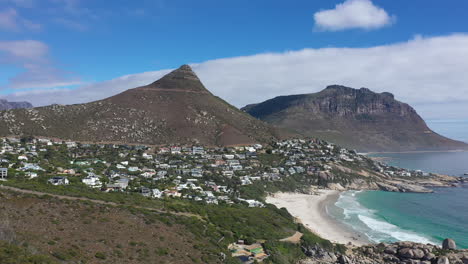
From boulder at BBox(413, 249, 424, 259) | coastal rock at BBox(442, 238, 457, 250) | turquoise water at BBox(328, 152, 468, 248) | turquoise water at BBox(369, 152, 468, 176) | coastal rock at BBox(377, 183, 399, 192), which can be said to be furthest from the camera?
turquoise water at BBox(369, 152, 468, 176)

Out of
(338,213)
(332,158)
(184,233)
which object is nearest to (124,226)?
(184,233)

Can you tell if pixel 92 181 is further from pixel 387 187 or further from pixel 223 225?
pixel 387 187

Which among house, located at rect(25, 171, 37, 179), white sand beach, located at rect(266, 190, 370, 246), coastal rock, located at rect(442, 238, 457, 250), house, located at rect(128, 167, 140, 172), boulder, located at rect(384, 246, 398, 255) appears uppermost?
house, located at rect(25, 171, 37, 179)

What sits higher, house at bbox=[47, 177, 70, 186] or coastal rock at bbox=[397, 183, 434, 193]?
house at bbox=[47, 177, 70, 186]

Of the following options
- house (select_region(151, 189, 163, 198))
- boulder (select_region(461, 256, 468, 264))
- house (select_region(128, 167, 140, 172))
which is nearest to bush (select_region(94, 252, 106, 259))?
house (select_region(151, 189, 163, 198))

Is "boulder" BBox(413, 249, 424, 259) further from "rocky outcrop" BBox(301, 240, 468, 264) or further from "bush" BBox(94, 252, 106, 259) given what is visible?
"bush" BBox(94, 252, 106, 259)

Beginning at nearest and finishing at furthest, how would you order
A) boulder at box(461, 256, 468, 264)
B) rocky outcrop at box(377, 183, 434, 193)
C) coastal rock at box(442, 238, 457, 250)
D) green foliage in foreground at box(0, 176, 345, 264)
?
1. green foliage in foreground at box(0, 176, 345, 264)
2. boulder at box(461, 256, 468, 264)
3. coastal rock at box(442, 238, 457, 250)
4. rocky outcrop at box(377, 183, 434, 193)

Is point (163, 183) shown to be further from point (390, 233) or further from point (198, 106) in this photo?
point (198, 106)

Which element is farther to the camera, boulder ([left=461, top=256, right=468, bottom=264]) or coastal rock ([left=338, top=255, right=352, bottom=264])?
boulder ([left=461, top=256, right=468, bottom=264])
